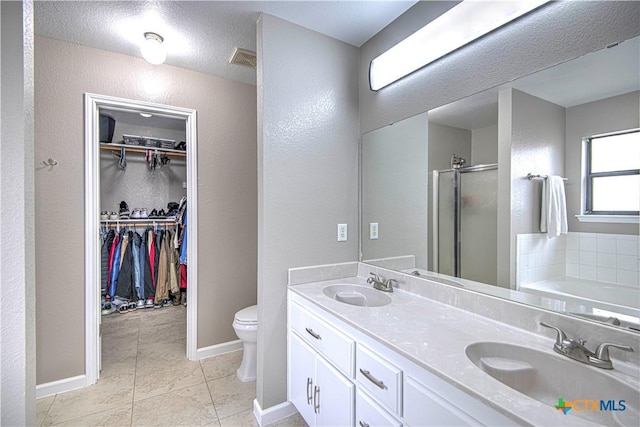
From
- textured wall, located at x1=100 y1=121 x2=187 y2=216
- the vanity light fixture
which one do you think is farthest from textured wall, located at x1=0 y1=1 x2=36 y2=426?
textured wall, located at x1=100 y1=121 x2=187 y2=216

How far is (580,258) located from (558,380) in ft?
1.53

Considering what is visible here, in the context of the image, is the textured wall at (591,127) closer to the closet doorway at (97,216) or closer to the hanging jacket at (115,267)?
the closet doorway at (97,216)

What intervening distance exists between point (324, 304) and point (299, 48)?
1.57 m

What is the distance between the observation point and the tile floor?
173 cm

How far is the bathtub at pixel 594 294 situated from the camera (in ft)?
3.03

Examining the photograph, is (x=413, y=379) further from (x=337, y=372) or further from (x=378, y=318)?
(x=337, y=372)

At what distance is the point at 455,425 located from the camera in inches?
31.1

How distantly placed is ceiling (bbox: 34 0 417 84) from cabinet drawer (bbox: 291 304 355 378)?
175cm

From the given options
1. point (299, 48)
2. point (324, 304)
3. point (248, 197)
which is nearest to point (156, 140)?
point (248, 197)

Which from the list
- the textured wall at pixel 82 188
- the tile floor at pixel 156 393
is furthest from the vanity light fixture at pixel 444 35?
the tile floor at pixel 156 393

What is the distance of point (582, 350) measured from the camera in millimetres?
871

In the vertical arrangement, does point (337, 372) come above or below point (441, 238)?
below

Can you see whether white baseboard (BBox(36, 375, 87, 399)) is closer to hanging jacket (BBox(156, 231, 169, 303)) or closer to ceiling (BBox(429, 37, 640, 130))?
hanging jacket (BBox(156, 231, 169, 303))

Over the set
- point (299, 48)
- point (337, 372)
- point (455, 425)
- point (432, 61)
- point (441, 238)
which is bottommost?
point (337, 372)
